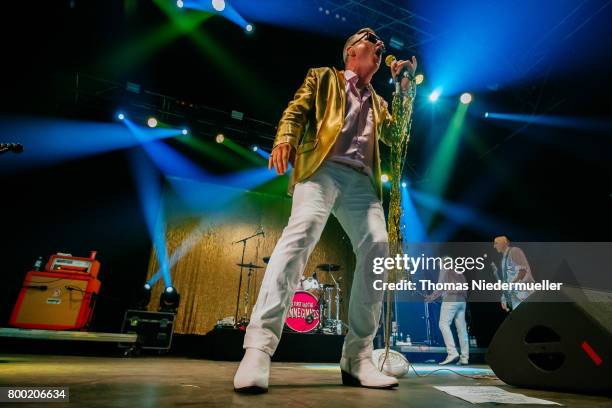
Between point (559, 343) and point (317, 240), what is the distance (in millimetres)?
1351

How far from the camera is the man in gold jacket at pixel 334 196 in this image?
1.49m

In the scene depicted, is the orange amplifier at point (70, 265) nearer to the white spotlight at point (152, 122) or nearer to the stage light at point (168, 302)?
the stage light at point (168, 302)

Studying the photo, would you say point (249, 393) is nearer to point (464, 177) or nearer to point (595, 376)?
point (595, 376)

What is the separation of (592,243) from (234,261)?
7927 mm

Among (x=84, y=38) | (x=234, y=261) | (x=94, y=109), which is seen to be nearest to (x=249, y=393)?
(x=84, y=38)

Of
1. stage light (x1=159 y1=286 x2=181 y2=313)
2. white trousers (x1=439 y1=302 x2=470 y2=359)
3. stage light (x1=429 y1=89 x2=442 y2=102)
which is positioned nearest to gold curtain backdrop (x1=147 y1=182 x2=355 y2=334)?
stage light (x1=159 y1=286 x2=181 y2=313)

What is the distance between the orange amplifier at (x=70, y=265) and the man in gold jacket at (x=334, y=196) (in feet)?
18.1

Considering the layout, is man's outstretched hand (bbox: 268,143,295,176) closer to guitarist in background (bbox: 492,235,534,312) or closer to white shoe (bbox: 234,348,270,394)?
white shoe (bbox: 234,348,270,394)

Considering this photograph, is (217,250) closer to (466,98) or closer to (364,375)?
(466,98)

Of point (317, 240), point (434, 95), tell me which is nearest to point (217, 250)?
point (434, 95)

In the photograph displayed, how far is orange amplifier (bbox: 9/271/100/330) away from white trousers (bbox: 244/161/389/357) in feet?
17.7

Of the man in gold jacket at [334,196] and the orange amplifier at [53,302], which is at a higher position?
the man in gold jacket at [334,196]

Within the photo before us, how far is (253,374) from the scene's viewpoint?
4.31ft

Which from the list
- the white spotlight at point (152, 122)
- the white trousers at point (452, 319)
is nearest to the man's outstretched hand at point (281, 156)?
the white trousers at point (452, 319)
